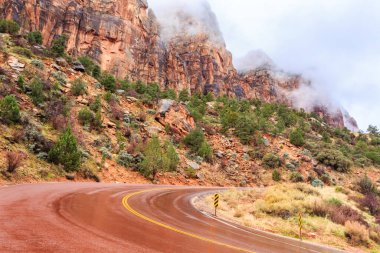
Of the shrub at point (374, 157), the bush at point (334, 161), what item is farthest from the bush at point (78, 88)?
the shrub at point (374, 157)

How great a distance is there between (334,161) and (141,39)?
66.9 m

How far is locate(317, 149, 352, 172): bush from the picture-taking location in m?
62.8

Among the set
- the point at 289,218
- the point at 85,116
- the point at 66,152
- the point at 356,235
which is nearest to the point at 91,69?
the point at 85,116

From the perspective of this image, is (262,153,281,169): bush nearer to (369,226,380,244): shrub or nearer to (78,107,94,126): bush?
(78,107,94,126): bush

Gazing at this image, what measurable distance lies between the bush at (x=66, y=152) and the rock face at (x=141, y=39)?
58.5m

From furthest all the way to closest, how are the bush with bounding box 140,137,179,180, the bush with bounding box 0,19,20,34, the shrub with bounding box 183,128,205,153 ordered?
the bush with bounding box 0,19,20,34 → the shrub with bounding box 183,128,205,153 → the bush with bounding box 140,137,179,180

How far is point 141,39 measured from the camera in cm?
9956

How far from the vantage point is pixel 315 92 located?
191375 millimetres

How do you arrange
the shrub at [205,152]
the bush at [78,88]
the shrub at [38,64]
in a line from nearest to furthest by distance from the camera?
1. the shrub at [38,64]
2. the bush at [78,88]
3. the shrub at [205,152]

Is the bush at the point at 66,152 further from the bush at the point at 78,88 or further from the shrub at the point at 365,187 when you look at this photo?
the shrub at the point at 365,187

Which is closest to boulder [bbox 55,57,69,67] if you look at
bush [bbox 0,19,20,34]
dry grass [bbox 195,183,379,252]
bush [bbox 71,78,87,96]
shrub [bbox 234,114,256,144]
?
bush [bbox 71,78,87,96]

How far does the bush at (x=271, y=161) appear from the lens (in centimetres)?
5628

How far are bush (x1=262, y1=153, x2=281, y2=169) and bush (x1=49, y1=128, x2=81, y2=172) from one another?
36.9 m

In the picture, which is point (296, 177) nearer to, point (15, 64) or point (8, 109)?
point (8, 109)
